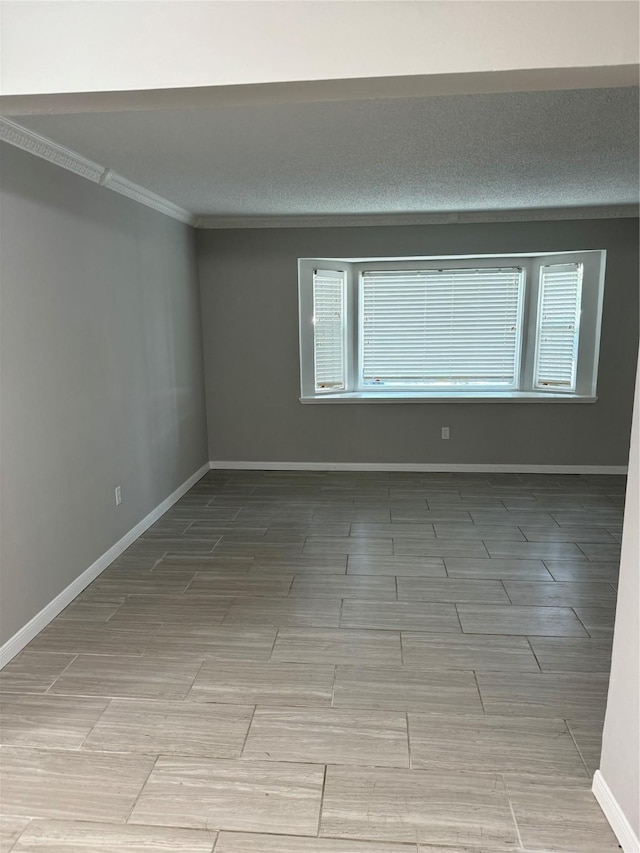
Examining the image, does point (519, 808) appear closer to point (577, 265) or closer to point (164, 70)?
point (164, 70)

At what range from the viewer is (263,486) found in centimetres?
522

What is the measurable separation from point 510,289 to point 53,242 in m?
4.11

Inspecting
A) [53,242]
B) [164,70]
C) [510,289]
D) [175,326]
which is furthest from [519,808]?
[510,289]

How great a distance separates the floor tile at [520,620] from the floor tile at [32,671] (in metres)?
1.91

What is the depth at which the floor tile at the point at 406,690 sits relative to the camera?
7.46ft

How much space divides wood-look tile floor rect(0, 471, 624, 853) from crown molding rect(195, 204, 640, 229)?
2.74 metres

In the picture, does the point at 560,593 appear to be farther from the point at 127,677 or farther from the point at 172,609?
the point at 127,677

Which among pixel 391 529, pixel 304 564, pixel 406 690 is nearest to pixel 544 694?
pixel 406 690

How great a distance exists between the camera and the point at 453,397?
18.0ft

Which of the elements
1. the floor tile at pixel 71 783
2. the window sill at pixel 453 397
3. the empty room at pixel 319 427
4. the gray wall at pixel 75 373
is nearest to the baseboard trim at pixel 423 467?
the empty room at pixel 319 427

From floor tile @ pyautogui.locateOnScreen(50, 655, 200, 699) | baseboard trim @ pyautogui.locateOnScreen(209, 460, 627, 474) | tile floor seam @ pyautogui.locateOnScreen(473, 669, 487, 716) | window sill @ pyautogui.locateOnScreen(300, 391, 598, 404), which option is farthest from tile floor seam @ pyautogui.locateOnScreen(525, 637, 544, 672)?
window sill @ pyautogui.locateOnScreen(300, 391, 598, 404)

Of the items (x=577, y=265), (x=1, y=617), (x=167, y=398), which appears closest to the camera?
(x=1, y=617)

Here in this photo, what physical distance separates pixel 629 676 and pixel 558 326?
4.32m

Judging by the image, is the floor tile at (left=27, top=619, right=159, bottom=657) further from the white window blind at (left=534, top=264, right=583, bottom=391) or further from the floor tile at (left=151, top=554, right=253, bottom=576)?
the white window blind at (left=534, top=264, right=583, bottom=391)
